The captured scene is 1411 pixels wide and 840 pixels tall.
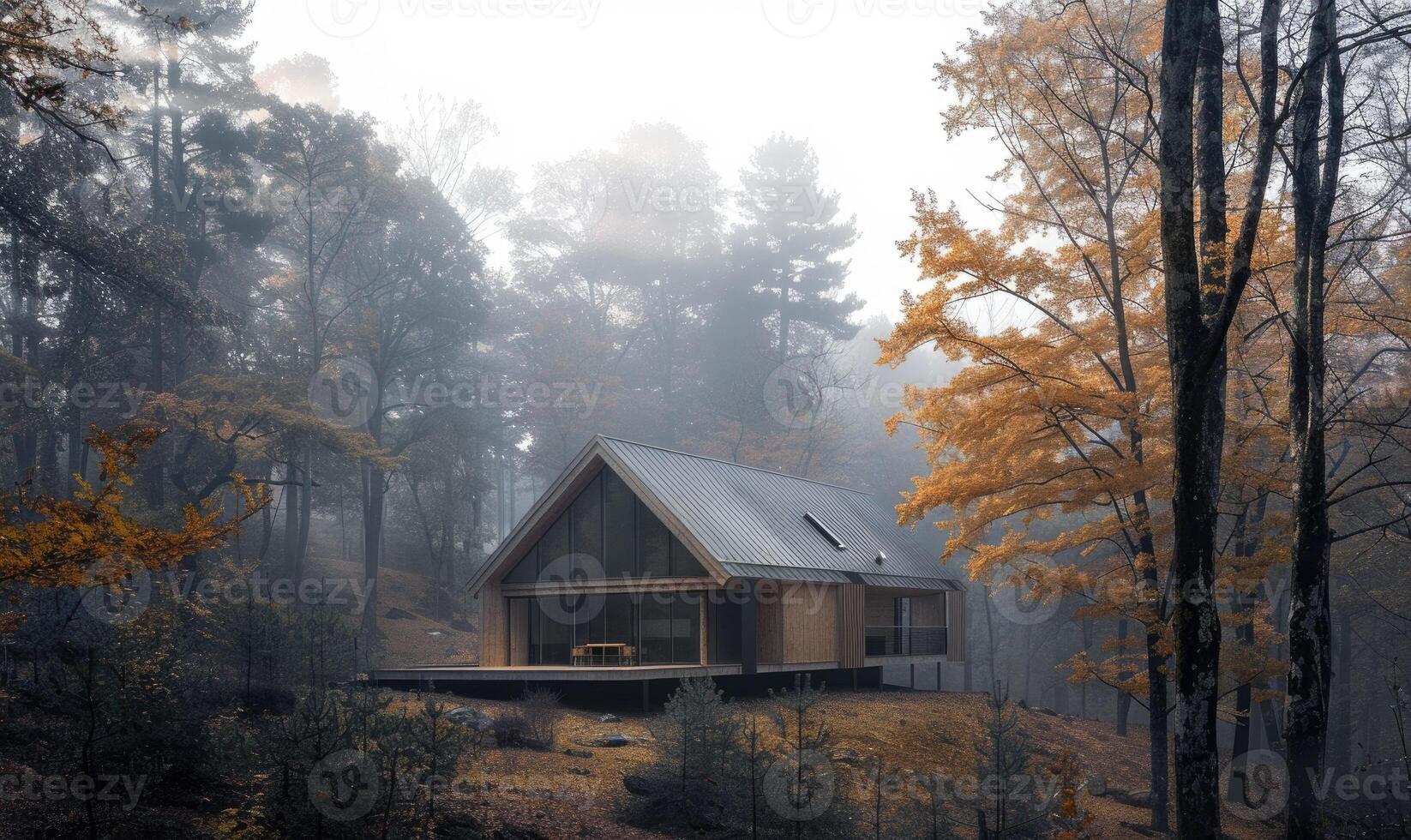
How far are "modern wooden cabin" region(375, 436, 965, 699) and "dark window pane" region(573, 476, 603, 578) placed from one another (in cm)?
3

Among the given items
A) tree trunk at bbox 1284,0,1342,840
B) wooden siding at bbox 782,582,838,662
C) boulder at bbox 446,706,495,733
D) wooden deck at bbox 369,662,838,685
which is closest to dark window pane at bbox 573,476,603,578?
wooden deck at bbox 369,662,838,685

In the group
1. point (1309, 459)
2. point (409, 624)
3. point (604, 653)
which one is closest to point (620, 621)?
point (604, 653)

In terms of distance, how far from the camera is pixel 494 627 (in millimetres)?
25391

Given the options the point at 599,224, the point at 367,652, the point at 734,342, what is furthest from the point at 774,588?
the point at 599,224

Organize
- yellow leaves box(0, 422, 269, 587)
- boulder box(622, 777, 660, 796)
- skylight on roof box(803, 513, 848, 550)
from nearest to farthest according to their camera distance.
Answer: yellow leaves box(0, 422, 269, 587), boulder box(622, 777, 660, 796), skylight on roof box(803, 513, 848, 550)

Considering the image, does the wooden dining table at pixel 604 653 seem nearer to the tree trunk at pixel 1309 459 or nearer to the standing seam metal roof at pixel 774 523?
the standing seam metal roof at pixel 774 523

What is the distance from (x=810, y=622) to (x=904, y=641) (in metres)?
6.45

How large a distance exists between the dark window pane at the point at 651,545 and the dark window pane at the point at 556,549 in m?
2.16

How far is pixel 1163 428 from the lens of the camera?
16281mm

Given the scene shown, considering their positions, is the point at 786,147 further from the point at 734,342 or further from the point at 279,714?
A: the point at 279,714

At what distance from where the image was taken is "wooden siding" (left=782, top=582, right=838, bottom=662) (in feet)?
77.2

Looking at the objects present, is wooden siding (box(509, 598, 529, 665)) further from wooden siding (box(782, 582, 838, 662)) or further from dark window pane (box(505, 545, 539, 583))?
wooden siding (box(782, 582, 838, 662))

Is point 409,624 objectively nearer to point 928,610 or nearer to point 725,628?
point 928,610

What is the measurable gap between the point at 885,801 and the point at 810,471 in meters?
35.2
